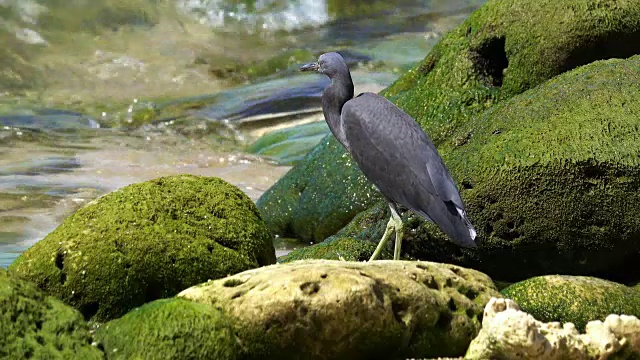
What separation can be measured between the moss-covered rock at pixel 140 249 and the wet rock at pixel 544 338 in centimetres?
154

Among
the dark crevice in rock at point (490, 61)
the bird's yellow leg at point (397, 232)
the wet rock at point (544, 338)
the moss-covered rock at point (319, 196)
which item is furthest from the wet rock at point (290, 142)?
the wet rock at point (544, 338)

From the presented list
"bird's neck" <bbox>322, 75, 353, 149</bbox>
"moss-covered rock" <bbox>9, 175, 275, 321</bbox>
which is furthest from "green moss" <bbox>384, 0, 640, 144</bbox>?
"moss-covered rock" <bbox>9, 175, 275, 321</bbox>

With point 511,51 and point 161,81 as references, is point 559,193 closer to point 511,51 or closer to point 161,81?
point 511,51

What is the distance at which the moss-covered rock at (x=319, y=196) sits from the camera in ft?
30.1

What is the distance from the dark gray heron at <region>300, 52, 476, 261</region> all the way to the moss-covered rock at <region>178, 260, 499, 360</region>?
1.08 m

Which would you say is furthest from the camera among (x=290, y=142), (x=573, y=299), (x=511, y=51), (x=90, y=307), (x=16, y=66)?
(x=16, y=66)

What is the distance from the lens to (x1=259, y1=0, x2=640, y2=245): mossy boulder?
845cm

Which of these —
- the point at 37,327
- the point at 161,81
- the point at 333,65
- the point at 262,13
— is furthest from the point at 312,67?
the point at 262,13

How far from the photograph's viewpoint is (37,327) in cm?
474

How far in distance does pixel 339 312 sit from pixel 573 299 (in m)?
1.59

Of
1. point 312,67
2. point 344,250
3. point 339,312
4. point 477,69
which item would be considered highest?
point 312,67

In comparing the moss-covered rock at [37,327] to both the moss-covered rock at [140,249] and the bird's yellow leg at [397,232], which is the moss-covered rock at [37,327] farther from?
the bird's yellow leg at [397,232]

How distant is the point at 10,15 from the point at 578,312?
613 inches

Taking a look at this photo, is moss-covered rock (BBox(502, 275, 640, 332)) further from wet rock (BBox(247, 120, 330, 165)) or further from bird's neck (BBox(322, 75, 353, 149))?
wet rock (BBox(247, 120, 330, 165))
